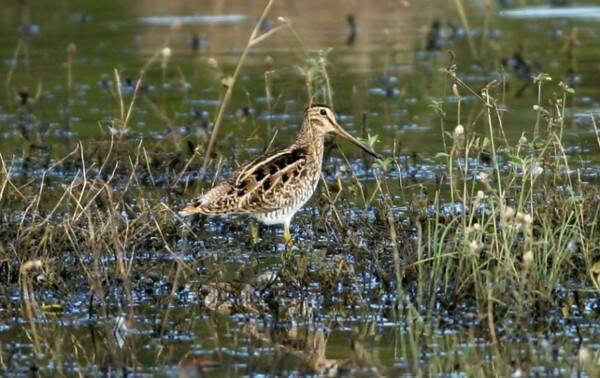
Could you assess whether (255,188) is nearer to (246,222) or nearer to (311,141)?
(246,222)

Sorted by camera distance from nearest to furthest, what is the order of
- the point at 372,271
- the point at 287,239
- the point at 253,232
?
the point at 372,271 < the point at 287,239 < the point at 253,232

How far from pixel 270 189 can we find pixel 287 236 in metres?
0.27

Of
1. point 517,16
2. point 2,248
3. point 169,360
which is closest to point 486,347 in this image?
point 169,360

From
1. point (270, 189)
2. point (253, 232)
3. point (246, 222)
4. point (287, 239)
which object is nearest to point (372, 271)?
point (287, 239)

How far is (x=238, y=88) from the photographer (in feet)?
43.9

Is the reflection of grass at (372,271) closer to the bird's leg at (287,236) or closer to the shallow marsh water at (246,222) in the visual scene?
the shallow marsh water at (246,222)

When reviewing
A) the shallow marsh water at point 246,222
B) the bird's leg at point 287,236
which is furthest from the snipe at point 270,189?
the shallow marsh water at point 246,222

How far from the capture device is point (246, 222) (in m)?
8.80

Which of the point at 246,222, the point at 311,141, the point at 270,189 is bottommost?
the point at 246,222

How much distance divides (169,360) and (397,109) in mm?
6372

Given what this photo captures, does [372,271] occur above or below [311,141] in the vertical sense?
below

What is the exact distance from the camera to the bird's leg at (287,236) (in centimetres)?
816

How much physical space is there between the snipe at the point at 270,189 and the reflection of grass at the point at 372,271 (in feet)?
0.55

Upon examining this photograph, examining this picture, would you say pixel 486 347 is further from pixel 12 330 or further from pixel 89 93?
pixel 89 93
